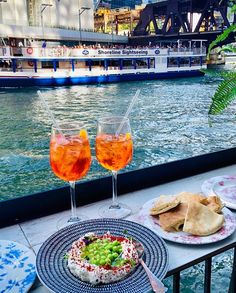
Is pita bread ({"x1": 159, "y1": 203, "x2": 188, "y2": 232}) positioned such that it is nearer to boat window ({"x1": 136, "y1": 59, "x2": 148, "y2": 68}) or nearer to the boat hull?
the boat hull

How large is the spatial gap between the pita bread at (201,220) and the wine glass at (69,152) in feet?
0.79

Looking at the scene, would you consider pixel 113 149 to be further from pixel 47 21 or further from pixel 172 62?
pixel 47 21

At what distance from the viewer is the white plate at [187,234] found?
627mm

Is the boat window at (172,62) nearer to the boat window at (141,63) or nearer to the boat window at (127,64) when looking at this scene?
the boat window at (141,63)

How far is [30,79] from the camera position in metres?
14.6

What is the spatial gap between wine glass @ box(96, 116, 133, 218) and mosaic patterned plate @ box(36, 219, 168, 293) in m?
0.11

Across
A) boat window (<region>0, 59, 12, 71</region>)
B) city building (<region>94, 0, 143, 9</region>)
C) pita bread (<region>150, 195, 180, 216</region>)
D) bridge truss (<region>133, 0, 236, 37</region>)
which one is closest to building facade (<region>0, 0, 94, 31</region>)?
boat window (<region>0, 59, 12, 71</region>)

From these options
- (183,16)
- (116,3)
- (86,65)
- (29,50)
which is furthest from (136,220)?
(116,3)

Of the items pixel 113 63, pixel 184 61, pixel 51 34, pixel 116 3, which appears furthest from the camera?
pixel 116 3

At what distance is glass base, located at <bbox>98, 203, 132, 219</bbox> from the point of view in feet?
2.51

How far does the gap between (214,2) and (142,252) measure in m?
26.9

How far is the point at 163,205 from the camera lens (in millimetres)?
714

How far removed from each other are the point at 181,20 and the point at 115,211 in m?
28.3

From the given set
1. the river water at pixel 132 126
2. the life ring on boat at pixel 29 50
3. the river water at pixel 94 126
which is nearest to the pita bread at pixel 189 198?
the river water at pixel 132 126
